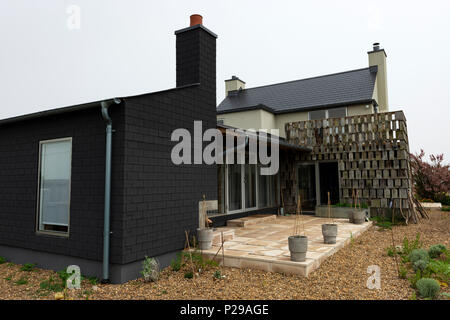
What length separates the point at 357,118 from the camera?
10812mm

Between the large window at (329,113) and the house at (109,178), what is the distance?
841cm

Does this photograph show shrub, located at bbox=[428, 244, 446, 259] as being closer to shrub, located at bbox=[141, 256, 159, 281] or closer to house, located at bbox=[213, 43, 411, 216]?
house, located at bbox=[213, 43, 411, 216]

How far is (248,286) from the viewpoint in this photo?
408 centimetres

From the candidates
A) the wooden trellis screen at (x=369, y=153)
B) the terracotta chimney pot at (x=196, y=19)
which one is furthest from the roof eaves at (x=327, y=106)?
the terracotta chimney pot at (x=196, y=19)

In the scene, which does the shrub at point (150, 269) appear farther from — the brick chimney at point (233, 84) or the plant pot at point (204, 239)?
the brick chimney at point (233, 84)

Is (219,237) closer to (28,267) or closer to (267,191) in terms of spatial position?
(28,267)

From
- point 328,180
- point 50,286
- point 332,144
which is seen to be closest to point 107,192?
point 50,286

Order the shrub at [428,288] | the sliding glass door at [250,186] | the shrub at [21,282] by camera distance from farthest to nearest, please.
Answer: the sliding glass door at [250,186]
the shrub at [21,282]
the shrub at [428,288]

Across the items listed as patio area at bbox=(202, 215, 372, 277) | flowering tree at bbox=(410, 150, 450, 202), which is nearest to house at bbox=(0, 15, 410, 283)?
patio area at bbox=(202, 215, 372, 277)

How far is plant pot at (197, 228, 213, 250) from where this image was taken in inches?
213

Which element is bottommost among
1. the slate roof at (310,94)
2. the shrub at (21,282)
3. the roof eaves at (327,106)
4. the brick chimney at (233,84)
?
the shrub at (21,282)

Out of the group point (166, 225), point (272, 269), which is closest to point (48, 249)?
point (166, 225)

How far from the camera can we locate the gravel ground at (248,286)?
149 inches

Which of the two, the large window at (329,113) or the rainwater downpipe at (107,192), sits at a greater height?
the large window at (329,113)
